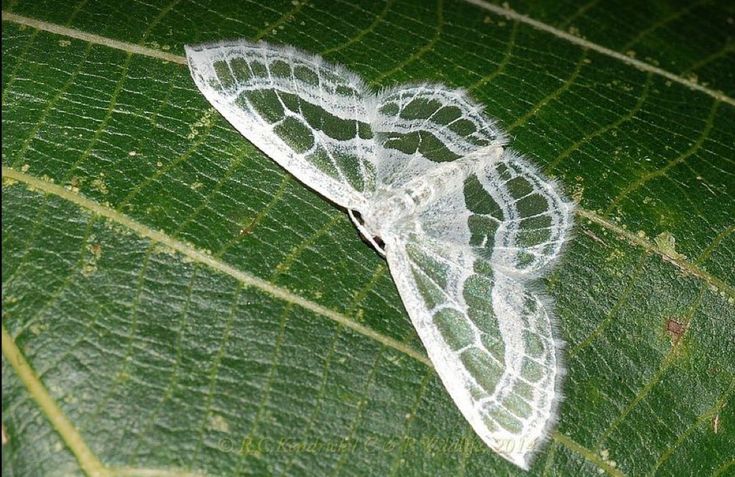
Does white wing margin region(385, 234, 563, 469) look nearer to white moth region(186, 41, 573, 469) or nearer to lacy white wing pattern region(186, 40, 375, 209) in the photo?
white moth region(186, 41, 573, 469)

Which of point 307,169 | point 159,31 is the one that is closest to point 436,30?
point 307,169

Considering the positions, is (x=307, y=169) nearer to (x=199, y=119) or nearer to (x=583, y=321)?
(x=199, y=119)

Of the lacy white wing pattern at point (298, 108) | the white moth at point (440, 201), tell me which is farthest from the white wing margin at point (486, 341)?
the lacy white wing pattern at point (298, 108)

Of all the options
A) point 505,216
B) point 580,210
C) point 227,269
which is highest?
point 580,210

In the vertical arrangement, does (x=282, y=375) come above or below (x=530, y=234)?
below

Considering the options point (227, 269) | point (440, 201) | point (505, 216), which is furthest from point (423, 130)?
point (227, 269)

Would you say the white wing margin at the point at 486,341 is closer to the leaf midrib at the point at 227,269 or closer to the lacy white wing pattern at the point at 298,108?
the leaf midrib at the point at 227,269

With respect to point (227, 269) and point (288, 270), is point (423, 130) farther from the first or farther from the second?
point (227, 269)

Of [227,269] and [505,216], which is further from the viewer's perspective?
[505,216]

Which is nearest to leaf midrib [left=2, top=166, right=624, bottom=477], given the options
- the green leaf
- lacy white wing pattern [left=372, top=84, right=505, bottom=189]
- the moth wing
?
the green leaf
